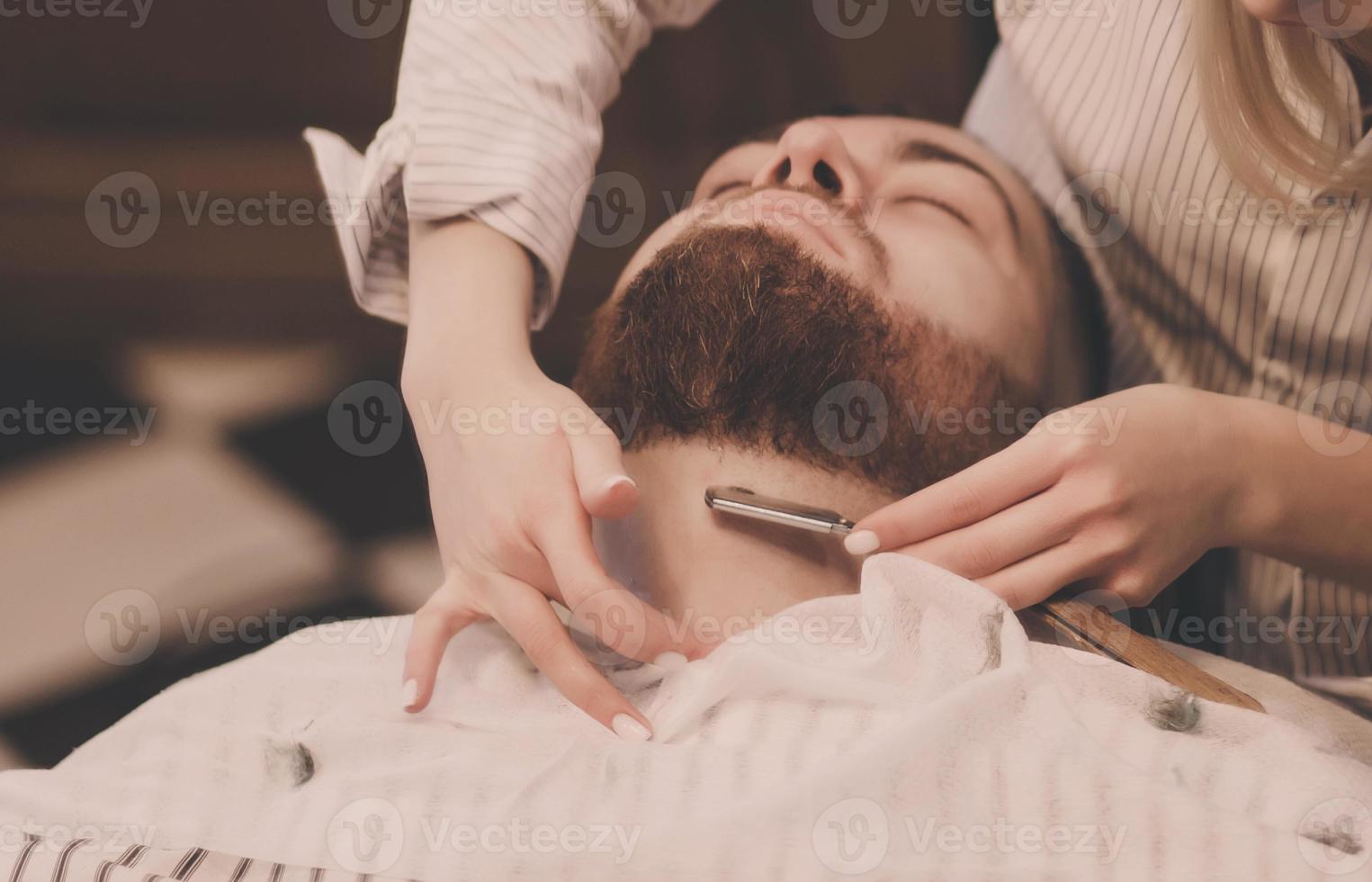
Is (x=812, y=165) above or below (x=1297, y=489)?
above

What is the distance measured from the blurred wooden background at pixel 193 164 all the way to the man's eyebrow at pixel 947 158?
22.7 inches

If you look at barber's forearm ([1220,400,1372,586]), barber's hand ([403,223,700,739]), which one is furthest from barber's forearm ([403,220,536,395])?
barber's forearm ([1220,400,1372,586])

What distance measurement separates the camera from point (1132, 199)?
90cm

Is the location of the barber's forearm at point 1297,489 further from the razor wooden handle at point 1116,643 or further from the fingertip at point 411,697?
the fingertip at point 411,697

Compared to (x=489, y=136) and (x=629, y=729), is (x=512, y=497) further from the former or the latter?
(x=489, y=136)

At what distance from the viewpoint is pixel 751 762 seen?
53cm

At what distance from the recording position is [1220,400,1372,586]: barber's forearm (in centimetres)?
68

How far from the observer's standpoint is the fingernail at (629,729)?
1.86ft

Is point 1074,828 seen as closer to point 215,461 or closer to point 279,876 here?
point 279,876

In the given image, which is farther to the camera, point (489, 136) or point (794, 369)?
point (489, 136)

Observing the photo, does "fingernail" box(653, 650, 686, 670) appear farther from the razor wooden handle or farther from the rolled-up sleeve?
the rolled-up sleeve

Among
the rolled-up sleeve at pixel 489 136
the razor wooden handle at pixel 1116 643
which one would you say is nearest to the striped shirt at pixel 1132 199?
the rolled-up sleeve at pixel 489 136

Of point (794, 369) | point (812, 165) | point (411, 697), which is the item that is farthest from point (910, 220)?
point (411, 697)

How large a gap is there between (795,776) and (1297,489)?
→ 43 cm
